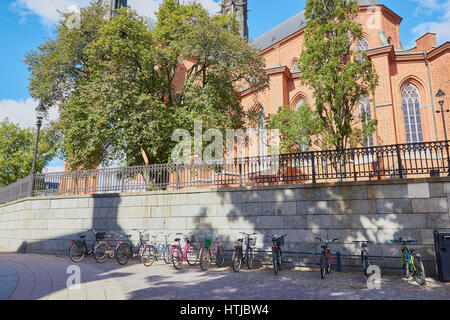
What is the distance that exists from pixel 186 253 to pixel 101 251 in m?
3.17

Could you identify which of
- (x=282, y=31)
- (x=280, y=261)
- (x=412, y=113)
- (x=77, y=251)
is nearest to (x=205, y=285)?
(x=280, y=261)

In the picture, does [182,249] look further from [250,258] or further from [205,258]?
[250,258]

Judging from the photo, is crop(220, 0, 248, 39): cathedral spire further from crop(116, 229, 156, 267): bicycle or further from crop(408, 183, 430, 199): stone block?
crop(116, 229, 156, 267): bicycle

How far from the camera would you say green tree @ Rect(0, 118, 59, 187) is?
36.8 m

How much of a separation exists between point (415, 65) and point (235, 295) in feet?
74.2

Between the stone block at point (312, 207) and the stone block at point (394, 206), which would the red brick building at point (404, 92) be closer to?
the stone block at point (312, 207)

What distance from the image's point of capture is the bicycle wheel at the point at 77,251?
10320mm

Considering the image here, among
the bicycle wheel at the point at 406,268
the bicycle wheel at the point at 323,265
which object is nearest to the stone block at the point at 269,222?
the bicycle wheel at the point at 323,265

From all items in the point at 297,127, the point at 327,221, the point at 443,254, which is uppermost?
the point at 297,127

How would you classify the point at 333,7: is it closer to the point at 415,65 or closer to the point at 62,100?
the point at 415,65

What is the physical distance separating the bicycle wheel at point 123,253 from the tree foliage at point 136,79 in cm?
564

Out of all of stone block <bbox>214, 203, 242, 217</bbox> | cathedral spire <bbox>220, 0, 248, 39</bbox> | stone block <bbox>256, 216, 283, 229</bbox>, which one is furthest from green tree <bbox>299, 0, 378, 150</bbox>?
cathedral spire <bbox>220, 0, 248, 39</bbox>

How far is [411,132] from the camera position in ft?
67.3

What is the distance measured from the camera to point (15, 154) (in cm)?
3681
